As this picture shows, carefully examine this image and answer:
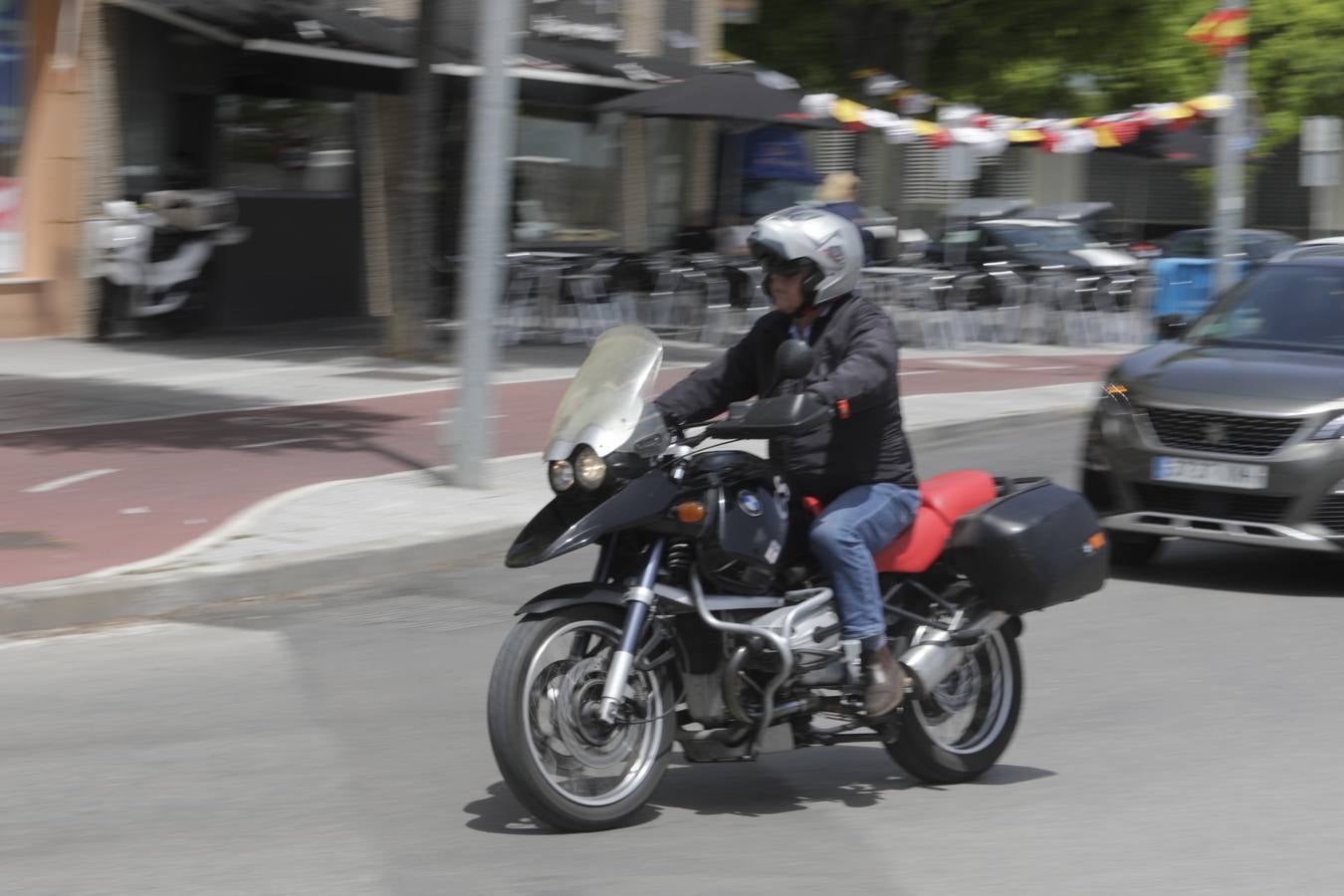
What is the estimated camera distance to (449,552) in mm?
9445

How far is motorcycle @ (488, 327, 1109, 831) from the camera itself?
481 cm

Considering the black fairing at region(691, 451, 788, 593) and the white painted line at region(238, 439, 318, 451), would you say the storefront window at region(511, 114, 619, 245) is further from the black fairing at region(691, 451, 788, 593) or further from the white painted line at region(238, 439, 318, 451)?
the black fairing at region(691, 451, 788, 593)

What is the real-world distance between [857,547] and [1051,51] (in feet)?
73.8

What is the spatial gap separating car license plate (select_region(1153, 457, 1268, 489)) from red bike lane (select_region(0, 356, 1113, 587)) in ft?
14.8

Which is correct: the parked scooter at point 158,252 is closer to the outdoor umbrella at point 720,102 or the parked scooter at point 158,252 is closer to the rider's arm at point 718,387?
the outdoor umbrella at point 720,102

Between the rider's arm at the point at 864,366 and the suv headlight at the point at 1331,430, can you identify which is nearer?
the rider's arm at the point at 864,366

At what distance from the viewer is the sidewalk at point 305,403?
819 cm

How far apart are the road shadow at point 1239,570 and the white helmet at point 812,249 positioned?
14.6 feet

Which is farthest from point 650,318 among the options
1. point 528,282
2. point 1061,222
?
point 1061,222

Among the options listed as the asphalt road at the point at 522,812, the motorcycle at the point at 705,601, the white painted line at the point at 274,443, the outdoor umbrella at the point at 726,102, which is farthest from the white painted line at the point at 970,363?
the motorcycle at the point at 705,601

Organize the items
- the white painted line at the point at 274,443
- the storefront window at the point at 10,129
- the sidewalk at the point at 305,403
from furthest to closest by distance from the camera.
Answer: the storefront window at the point at 10,129, the white painted line at the point at 274,443, the sidewalk at the point at 305,403

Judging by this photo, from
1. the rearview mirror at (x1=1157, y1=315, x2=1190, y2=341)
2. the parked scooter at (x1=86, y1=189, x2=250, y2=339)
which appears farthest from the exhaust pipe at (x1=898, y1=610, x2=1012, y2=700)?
the parked scooter at (x1=86, y1=189, x2=250, y2=339)

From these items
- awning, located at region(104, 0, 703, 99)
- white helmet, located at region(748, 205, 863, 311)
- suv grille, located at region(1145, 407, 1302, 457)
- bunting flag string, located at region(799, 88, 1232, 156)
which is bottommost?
suv grille, located at region(1145, 407, 1302, 457)

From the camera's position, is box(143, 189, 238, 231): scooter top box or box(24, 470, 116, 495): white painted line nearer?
box(24, 470, 116, 495): white painted line
